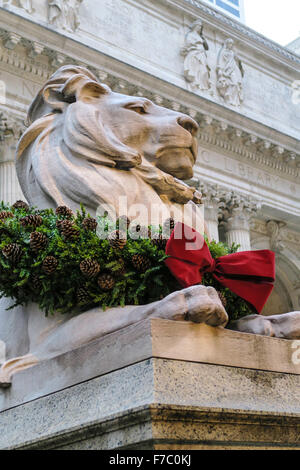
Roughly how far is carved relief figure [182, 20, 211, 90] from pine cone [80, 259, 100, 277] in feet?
54.0

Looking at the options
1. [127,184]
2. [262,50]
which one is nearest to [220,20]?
[262,50]

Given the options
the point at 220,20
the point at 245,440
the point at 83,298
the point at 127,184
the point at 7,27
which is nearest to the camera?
the point at 245,440

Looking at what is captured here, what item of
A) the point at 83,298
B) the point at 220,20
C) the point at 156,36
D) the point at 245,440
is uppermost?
the point at 220,20

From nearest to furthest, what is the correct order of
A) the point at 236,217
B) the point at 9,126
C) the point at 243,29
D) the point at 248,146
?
the point at 9,126, the point at 236,217, the point at 248,146, the point at 243,29

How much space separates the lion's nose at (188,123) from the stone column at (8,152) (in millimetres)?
10055

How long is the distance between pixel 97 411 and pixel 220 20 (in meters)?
18.8

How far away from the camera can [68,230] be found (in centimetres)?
250

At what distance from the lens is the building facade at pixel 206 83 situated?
13.8 metres

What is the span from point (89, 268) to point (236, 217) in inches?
611

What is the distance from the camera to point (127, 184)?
9.53 feet

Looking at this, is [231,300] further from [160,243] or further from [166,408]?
[166,408]

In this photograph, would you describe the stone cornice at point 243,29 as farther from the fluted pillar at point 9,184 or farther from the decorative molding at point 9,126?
the fluted pillar at point 9,184

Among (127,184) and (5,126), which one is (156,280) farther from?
(5,126)

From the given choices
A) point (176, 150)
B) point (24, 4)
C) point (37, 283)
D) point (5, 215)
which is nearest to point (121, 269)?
point (37, 283)
